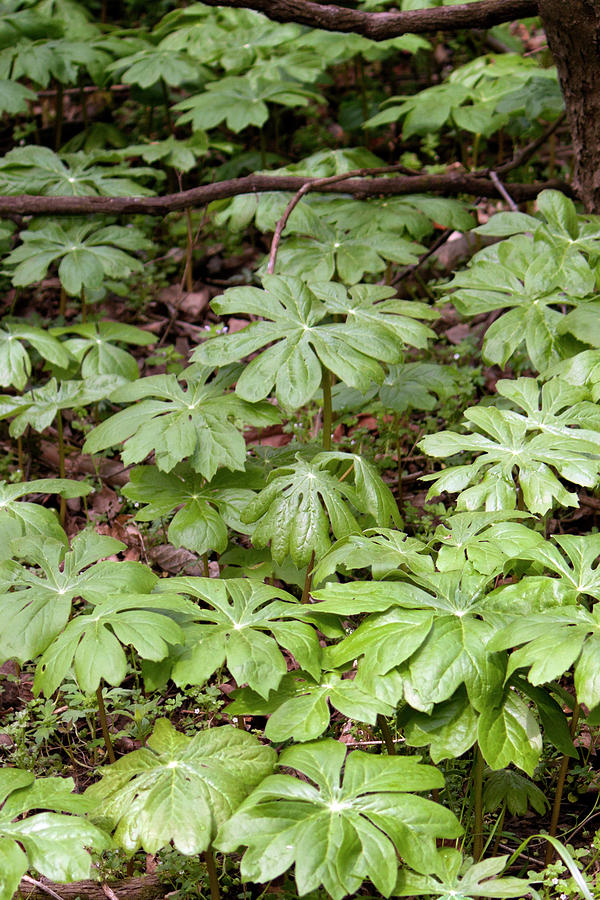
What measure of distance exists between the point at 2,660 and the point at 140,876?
1.93ft

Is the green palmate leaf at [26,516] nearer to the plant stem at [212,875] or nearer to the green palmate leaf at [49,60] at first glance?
the plant stem at [212,875]

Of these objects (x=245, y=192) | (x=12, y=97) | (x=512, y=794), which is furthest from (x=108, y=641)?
(x=12, y=97)

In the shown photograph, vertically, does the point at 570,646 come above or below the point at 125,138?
below

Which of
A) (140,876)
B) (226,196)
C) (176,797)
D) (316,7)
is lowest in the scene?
(140,876)

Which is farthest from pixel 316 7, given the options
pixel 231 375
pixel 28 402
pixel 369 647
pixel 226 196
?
pixel 369 647

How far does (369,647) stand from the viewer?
5.53 feet

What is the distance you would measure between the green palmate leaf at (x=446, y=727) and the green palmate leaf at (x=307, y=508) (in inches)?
20.2

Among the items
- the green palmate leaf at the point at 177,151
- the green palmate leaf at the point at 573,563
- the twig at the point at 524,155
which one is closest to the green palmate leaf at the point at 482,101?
the twig at the point at 524,155

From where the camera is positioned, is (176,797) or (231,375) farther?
(231,375)

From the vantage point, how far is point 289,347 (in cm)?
241

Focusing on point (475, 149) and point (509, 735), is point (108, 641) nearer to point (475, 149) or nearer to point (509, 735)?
point (509, 735)

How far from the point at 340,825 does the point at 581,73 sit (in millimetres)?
2707

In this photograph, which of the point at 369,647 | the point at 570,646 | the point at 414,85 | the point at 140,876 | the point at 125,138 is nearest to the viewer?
the point at 570,646

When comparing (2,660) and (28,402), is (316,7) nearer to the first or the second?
(28,402)
